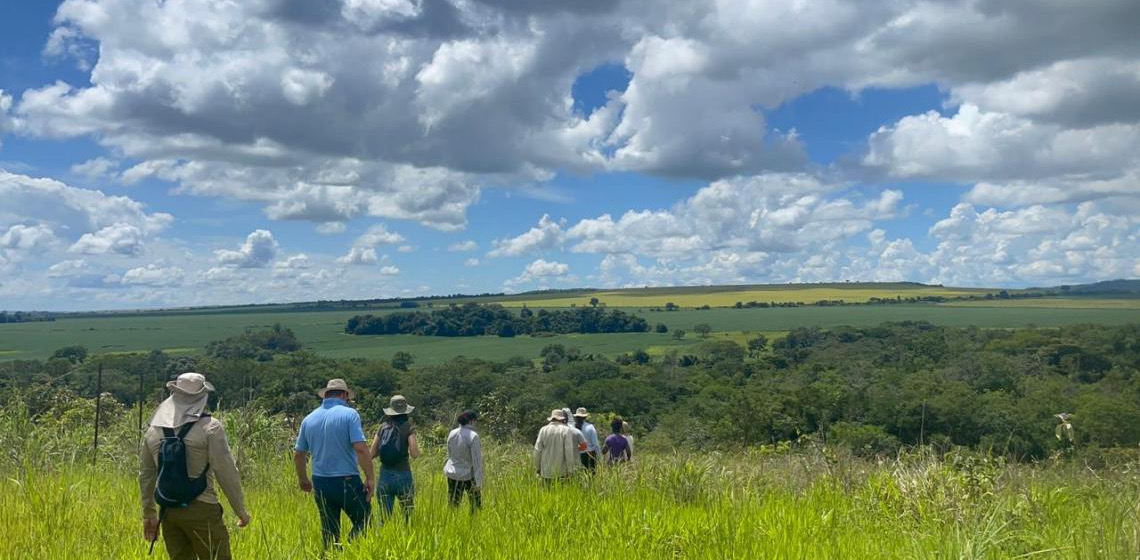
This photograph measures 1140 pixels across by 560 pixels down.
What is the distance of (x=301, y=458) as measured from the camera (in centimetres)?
634

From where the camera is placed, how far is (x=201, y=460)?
4.72 meters

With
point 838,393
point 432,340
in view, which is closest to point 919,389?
point 838,393

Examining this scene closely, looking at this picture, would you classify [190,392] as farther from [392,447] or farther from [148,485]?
[392,447]

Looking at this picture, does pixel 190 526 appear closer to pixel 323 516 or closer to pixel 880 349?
pixel 323 516

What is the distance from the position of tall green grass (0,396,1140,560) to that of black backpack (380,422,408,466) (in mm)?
760

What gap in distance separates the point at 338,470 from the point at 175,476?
1.57 m

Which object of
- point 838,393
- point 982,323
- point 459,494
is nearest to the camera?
point 459,494

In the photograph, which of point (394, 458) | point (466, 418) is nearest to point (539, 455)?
point (466, 418)

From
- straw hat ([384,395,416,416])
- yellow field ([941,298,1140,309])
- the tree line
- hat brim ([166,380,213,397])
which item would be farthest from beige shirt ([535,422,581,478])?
yellow field ([941,298,1140,309])

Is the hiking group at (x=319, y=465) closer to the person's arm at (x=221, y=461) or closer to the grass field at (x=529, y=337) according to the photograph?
the person's arm at (x=221, y=461)

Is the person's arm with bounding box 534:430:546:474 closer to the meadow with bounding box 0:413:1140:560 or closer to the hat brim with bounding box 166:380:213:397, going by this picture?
the meadow with bounding box 0:413:1140:560

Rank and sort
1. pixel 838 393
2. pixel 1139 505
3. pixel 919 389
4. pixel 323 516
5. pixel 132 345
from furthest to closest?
pixel 132 345 → pixel 919 389 → pixel 838 393 → pixel 323 516 → pixel 1139 505

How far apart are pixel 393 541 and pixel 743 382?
2430 inches

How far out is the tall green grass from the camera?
483 centimetres
